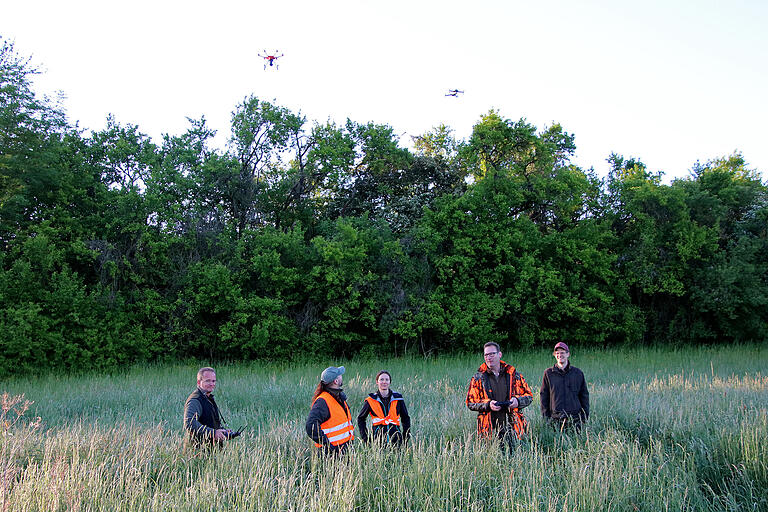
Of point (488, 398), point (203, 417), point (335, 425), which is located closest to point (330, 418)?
point (335, 425)

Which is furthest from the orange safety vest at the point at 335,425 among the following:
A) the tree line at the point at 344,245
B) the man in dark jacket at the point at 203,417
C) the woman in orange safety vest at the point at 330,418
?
the tree line at the point at 344,245

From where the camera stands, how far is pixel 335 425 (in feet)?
17.7

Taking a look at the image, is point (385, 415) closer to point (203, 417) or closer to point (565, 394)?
point (203, 417)

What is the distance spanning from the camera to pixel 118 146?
21.3 m

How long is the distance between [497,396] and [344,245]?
15.7m

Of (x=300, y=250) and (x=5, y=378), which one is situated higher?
(x=300, y=250)

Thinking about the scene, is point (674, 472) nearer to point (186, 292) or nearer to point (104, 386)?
point (104, 386)

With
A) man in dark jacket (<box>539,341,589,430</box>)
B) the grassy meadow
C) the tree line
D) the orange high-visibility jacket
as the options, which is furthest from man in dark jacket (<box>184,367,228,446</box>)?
the tree line

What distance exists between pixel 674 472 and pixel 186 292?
18202 mm

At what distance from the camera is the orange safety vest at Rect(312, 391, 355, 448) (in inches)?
211

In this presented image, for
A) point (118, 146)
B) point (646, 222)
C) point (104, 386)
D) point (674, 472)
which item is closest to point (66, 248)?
point (118, 146)

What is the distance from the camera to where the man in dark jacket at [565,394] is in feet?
22.0

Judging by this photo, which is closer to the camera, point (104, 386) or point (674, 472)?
point (674, 472)

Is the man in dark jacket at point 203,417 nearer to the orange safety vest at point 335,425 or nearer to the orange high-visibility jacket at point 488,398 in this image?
the orange safety vest at point 335,425
